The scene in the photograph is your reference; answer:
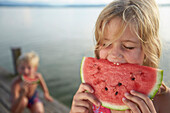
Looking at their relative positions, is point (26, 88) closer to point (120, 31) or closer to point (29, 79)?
point (29, 79)

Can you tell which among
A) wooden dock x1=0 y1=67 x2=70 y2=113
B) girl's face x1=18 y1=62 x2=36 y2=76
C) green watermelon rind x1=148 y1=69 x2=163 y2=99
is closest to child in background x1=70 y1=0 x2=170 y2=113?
green watermelon rind x1=148 y1=69 x2=163 y2=99

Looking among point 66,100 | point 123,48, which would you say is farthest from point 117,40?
point 66,100

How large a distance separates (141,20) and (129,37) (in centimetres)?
16

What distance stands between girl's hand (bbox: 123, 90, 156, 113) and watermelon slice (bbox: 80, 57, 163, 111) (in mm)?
64

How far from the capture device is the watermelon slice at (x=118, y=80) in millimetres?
1202

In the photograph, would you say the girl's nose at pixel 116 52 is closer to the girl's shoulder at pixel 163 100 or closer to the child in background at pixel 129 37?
→ the child in background at pixel 129 37

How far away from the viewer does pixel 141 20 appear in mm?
1229

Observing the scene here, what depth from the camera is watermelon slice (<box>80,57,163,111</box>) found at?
1.20m

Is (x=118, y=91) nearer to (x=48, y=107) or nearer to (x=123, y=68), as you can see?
(x=123, y=68)

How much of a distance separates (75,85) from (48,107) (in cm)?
345

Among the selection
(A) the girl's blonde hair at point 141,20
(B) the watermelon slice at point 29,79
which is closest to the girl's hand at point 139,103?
(A) the girl's blonde hair at point 141,20

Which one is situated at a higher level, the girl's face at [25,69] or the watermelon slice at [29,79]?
the girl's face at [25,69]

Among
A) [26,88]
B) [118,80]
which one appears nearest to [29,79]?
[26,88]

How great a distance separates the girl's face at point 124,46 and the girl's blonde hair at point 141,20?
1.3 inches
